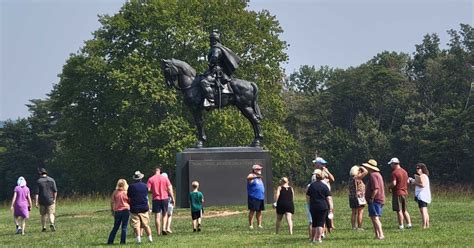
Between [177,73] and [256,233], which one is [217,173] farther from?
[256,233]

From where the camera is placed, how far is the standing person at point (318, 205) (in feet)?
63.1

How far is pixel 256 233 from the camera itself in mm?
22688

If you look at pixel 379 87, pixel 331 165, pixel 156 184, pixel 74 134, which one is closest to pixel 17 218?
pixel 156 184

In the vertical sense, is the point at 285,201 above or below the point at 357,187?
below

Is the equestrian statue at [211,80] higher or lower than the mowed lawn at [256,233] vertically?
higher

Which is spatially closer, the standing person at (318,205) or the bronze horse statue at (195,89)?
the standing person at (318,205)

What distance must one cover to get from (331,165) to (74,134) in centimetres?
3059

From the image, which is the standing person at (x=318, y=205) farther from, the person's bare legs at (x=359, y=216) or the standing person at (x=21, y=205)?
the standing person at (x=21, y=205)

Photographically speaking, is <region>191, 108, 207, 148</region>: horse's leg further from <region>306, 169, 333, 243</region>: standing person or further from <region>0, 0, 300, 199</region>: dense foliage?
<region>0, 0, 300, 199</region>: dense foliage

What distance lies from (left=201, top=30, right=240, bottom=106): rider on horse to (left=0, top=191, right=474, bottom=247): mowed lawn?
4084 mm

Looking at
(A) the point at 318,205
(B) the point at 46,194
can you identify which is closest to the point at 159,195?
(A) the point at 318,205

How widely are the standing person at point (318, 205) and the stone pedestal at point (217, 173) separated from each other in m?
11.2

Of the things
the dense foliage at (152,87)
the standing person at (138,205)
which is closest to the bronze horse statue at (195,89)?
the standing person at (138,205)

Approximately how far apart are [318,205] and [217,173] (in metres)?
11.7
